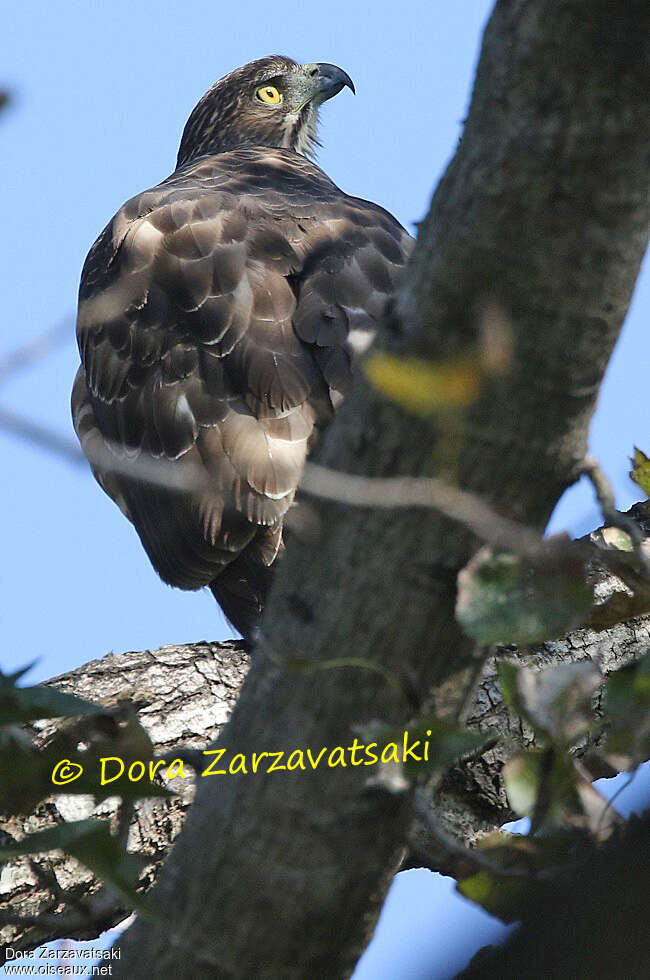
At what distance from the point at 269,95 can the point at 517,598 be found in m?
6.57

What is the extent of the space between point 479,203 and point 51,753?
1.21 meters

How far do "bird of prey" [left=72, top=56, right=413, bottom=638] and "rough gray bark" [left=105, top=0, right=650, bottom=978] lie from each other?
2.08 metres

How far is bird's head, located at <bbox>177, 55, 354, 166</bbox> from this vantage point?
25.3 feet

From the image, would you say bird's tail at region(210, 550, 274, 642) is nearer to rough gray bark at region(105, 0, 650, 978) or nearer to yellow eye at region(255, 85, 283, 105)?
rough gray bark at region(105, 0, 650, 978)

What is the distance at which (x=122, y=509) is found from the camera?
553cm

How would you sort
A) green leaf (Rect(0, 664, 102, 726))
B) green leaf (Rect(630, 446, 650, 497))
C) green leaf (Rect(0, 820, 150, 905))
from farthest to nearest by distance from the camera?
green leaf (Rect(630, 446, 650, 497))
green leaf (Rect(0, 664, 102, 726))
green leaf (Rect(0, 820, 150, 905))

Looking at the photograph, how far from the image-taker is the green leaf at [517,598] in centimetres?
183

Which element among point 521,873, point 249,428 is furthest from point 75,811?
point 521,873

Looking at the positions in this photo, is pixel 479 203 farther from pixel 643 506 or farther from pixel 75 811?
pixel 643 506

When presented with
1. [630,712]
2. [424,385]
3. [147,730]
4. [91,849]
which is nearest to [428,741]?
[630,712]

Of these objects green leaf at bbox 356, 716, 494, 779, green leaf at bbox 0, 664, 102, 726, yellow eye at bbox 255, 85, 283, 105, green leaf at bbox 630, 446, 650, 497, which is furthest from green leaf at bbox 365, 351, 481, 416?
yellow eye at bbox 255, 85, 283, 105

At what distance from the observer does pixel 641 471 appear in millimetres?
2686

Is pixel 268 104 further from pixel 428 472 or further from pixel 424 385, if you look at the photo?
pixel 424 385

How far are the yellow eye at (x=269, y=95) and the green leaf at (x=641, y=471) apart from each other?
18.6 ft
